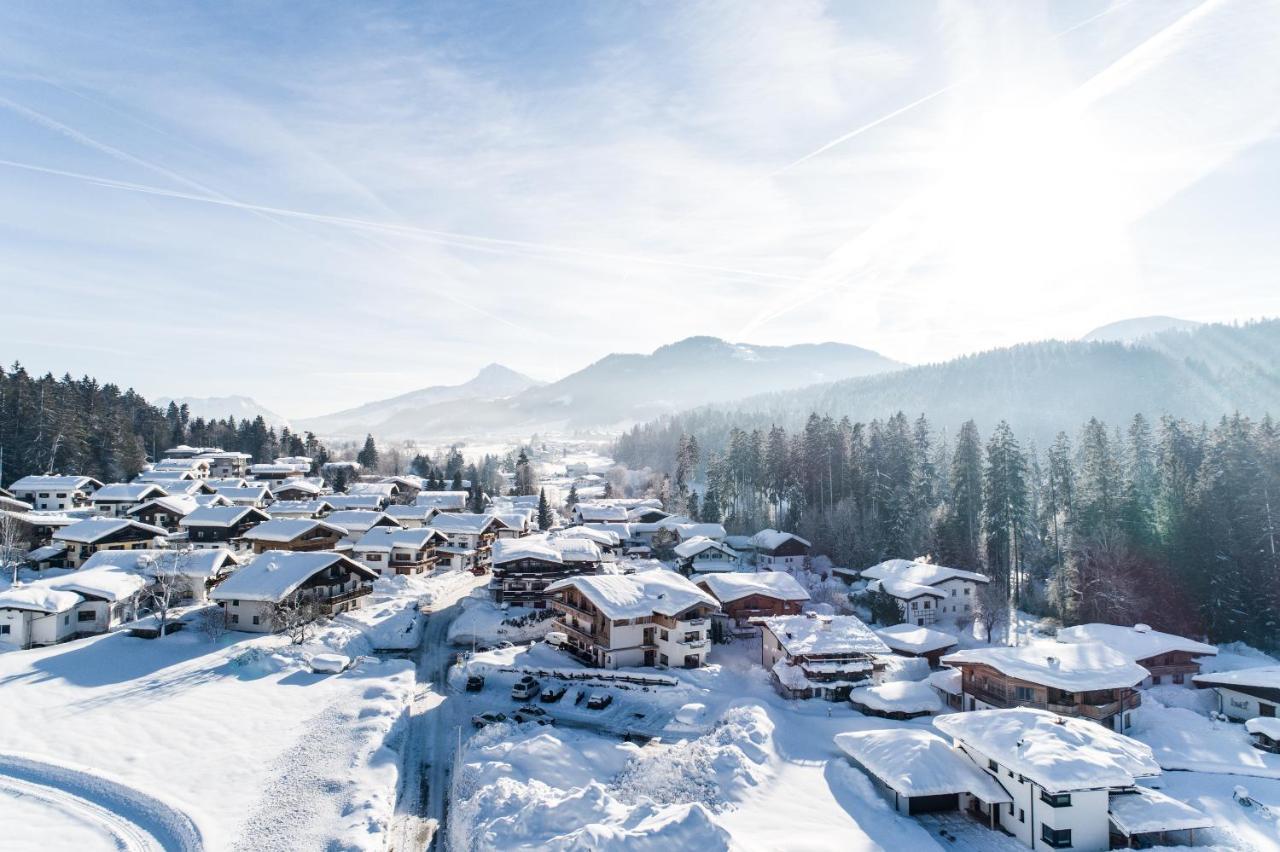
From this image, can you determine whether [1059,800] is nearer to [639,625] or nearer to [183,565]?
[639,625]

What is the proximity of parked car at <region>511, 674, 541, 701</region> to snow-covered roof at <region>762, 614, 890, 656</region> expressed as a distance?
48.0 feet

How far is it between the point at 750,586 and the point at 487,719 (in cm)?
2380

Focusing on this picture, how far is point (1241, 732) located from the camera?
34.2 metres

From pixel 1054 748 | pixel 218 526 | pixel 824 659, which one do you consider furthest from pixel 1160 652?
pixel 218 526

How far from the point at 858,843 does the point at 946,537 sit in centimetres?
4493

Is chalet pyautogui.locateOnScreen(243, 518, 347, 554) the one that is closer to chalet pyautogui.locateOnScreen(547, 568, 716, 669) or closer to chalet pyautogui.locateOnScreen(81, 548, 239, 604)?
chalet pyautogui.locateOnScreen(81, 548, 239, 604)

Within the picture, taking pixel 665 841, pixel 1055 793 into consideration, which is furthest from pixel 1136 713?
A: pixel 665 841

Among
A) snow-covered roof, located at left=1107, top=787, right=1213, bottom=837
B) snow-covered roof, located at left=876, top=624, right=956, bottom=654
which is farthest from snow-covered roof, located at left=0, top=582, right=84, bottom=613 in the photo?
snow-covered roof, located at left=1107, top=787, right=1213, bottom=837

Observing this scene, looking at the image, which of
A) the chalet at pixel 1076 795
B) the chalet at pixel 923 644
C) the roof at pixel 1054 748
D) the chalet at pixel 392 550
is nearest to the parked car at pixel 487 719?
the roof at pixel 1054 748

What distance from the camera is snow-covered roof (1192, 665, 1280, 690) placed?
117ft

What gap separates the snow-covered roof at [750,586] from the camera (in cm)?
4866

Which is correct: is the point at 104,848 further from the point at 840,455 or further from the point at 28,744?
the point at 840,455

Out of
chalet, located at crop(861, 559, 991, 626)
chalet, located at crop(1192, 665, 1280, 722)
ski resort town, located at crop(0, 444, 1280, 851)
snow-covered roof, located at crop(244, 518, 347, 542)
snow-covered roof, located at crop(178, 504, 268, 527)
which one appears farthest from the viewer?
snow-covered roof, located at crop(178, 504, 268, 527)

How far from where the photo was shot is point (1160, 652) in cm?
4025
